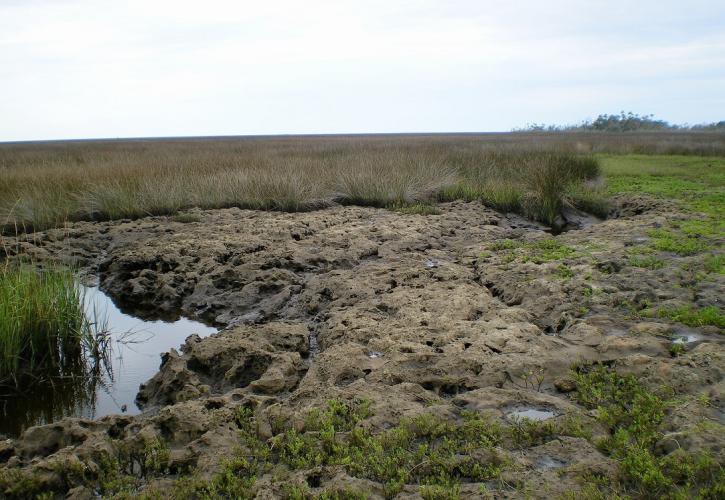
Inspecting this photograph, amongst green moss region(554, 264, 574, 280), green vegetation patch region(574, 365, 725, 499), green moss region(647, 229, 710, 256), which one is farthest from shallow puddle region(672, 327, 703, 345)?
green moss region(647, 229, 710, 256)

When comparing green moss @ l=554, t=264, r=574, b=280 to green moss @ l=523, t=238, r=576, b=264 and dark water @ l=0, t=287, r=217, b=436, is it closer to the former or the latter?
green moss @ l=523, t=238, r=576, b=264

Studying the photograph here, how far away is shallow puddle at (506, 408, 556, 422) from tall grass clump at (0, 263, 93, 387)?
3.45 metres

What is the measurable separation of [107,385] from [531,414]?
321cm

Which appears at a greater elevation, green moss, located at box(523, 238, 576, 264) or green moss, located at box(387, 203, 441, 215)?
green moss, located at box(387, 203, 441, 215)

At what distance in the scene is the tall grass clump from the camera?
4117 millimetres

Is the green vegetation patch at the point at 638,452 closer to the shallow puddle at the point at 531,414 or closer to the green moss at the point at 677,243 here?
the shallow puddle at the point at 531,414

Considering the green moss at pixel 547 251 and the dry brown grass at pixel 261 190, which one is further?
the dry brown grass at pixel 261 190

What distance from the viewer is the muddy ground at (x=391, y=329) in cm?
299

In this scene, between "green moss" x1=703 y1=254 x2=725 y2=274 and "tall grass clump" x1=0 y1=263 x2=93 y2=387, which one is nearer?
"tall grass clump" x1=0 y1=263 x2=93 y2=387

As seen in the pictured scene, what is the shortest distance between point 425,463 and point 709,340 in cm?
247

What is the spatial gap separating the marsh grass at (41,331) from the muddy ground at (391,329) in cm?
92

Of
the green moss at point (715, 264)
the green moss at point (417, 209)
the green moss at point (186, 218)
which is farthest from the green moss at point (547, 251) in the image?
the green moss at point (186, 218)

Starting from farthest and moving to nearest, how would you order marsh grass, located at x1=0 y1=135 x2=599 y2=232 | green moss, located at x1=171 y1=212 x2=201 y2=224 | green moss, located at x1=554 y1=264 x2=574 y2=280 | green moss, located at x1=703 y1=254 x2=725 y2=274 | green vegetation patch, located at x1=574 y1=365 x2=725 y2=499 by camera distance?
marsh grass, located at x1=0 y1=135 x2=599 y2=232, green moss, located at x1=171 y1=212 x2=201 y2=224, green moss, located at x1=554 y1=264 x2=574 y2=280, green moss, located at x1=703 y1=254 x2=725 y2=274, green vegetation patch, located at x1=574 y1=365 x2=725 y2=499

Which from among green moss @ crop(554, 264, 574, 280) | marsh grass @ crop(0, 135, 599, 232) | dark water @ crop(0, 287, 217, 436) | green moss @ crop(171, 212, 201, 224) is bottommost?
dark water @ crop(0, 287, 217, 436)
